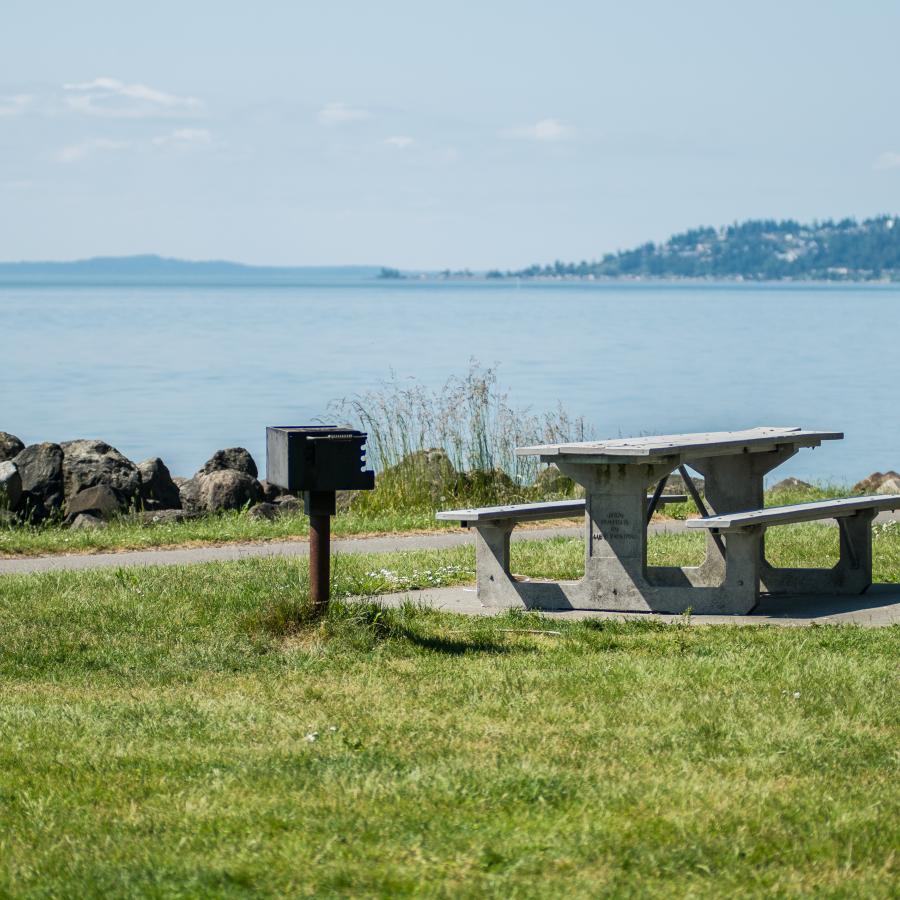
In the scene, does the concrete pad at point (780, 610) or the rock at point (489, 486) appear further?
the rock at point (489, 486)

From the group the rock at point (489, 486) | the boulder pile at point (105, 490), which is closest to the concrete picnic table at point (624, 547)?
the rock at point (489, 486)

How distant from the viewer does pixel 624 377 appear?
51500 mm

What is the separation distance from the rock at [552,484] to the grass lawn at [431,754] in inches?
310

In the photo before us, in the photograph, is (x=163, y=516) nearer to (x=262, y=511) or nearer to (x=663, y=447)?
(x=262, y=511)

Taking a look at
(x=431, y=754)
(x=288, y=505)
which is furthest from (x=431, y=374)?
(x=431, y=754)

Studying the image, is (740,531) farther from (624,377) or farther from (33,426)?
(624,377)

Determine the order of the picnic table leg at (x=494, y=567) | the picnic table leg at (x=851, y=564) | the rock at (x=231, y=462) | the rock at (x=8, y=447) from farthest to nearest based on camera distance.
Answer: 1. the rock at (x=231, y=462)
2. the rock at (x=8, y=447)
3. the picnic table leg at (x=851, y=564)
4. the picnic table leg at (x=494, y=567)

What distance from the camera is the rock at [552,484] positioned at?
16781 mm

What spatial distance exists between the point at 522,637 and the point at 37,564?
496cm

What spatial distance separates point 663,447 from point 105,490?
29.2ft

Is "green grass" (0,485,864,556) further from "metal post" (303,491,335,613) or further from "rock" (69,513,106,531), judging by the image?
"metal post" (303,491,335,613)

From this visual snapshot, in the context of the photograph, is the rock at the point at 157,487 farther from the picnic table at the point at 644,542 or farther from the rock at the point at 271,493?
the picnic table at the point at 644,542

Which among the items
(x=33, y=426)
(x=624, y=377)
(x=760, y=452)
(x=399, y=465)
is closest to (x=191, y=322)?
(x=624, y=377)

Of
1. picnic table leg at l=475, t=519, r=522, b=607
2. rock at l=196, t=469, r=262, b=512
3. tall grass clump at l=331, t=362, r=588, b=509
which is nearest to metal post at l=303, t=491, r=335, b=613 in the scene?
picnic table leg at l=475, t=519, r=522, b=607
